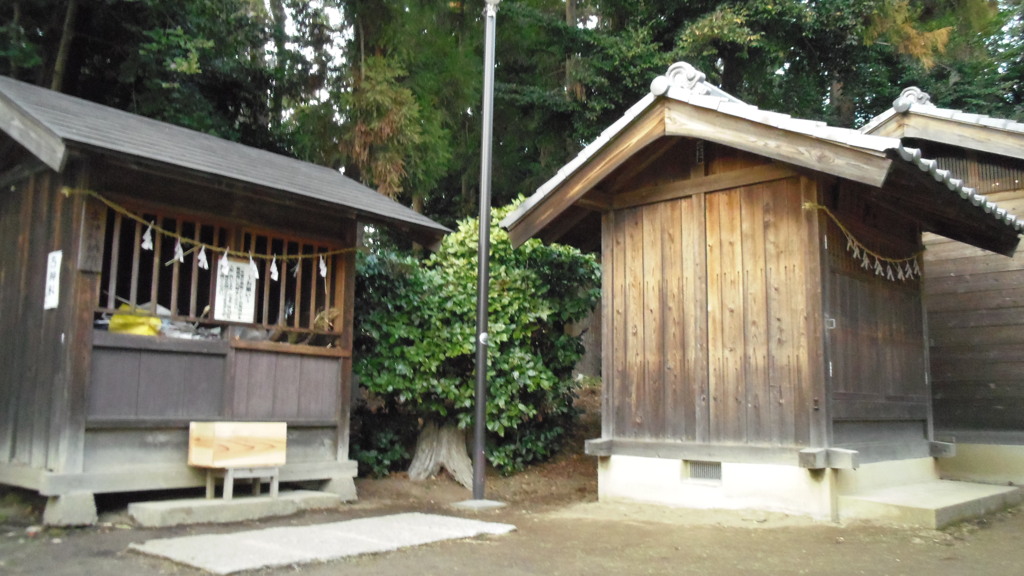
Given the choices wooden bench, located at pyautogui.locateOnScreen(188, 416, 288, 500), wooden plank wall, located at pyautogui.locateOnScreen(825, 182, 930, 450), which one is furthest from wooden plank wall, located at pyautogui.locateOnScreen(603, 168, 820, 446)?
wooden bench, located at pyautogui.locateOnScreen(188, 416, 288, 500)

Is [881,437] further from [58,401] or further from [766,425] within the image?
[58,401]

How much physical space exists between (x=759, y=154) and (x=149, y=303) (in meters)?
6.30

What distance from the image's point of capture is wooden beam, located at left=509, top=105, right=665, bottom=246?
8.49m

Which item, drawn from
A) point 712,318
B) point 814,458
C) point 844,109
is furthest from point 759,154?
point 844,109

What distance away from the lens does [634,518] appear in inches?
316

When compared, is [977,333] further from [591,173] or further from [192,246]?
[192,246]

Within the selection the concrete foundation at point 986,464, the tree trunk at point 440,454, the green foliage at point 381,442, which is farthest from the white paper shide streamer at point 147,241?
the concrete foundation at point 986,464

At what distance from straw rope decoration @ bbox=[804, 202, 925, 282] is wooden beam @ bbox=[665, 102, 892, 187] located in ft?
1.98

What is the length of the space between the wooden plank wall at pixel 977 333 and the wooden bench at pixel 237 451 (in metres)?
8.93

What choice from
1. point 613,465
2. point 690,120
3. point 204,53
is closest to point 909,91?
point 690,120

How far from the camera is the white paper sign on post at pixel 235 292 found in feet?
27.3

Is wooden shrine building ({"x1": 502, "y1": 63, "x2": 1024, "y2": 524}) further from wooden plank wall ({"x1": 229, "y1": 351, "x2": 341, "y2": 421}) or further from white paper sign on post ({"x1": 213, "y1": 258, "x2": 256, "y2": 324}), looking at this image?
white paper sign on post ({"x1": 213, "y1": 258, "x2": 256, "y2": 324})

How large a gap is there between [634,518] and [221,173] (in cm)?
526

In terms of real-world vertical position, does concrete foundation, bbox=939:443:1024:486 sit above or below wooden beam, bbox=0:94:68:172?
below
